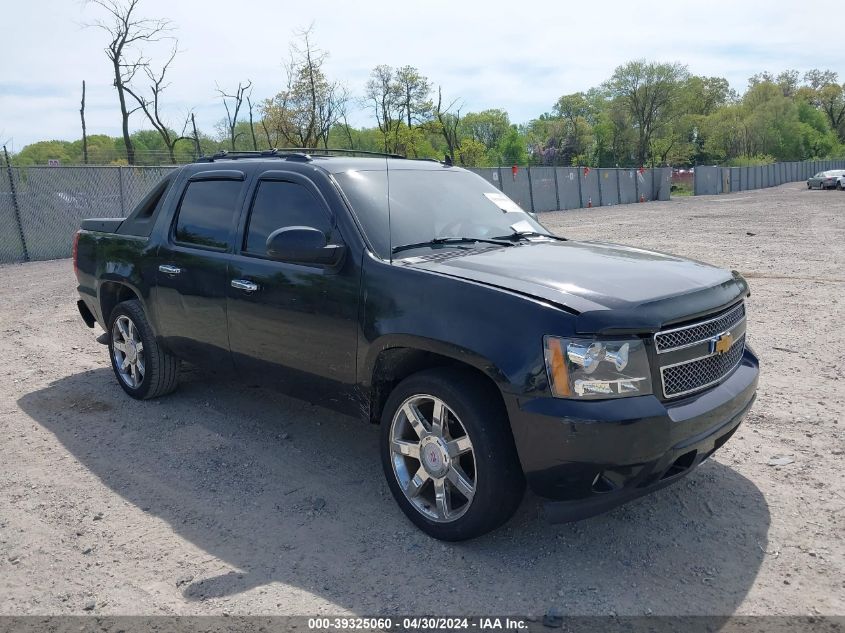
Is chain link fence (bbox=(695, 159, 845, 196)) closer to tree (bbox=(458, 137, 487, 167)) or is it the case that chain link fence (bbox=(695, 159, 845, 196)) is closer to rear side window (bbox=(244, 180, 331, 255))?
tree (bbox=(458, 137, 487, 167))

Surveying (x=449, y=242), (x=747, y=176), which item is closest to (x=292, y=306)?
(x=449, y=242)

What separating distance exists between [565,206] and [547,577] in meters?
34.2

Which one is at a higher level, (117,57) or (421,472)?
(117,57)

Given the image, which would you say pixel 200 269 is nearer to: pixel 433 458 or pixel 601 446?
pixel 433 458

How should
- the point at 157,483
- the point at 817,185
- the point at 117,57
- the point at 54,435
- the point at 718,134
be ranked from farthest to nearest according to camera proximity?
1. the point at 718,134
2. the point at 817,185
3. the point at 117,57
4. the point at 54,435
5. the point at 157,483

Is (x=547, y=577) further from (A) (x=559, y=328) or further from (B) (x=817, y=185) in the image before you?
(B) (x=817, y=185)

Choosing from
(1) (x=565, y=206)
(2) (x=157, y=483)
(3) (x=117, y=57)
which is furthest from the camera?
(1) (x=565, y=206)

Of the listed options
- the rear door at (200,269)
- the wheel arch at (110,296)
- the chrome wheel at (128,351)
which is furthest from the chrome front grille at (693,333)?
the wheel arch at (110,296)

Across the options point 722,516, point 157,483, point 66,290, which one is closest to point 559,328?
point 722,516

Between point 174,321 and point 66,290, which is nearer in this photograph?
point 174,321

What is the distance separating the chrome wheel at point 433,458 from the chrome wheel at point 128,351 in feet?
9.46

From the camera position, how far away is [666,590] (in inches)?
120

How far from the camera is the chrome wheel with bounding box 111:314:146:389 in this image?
18.5ft

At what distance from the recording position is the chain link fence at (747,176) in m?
53.7
